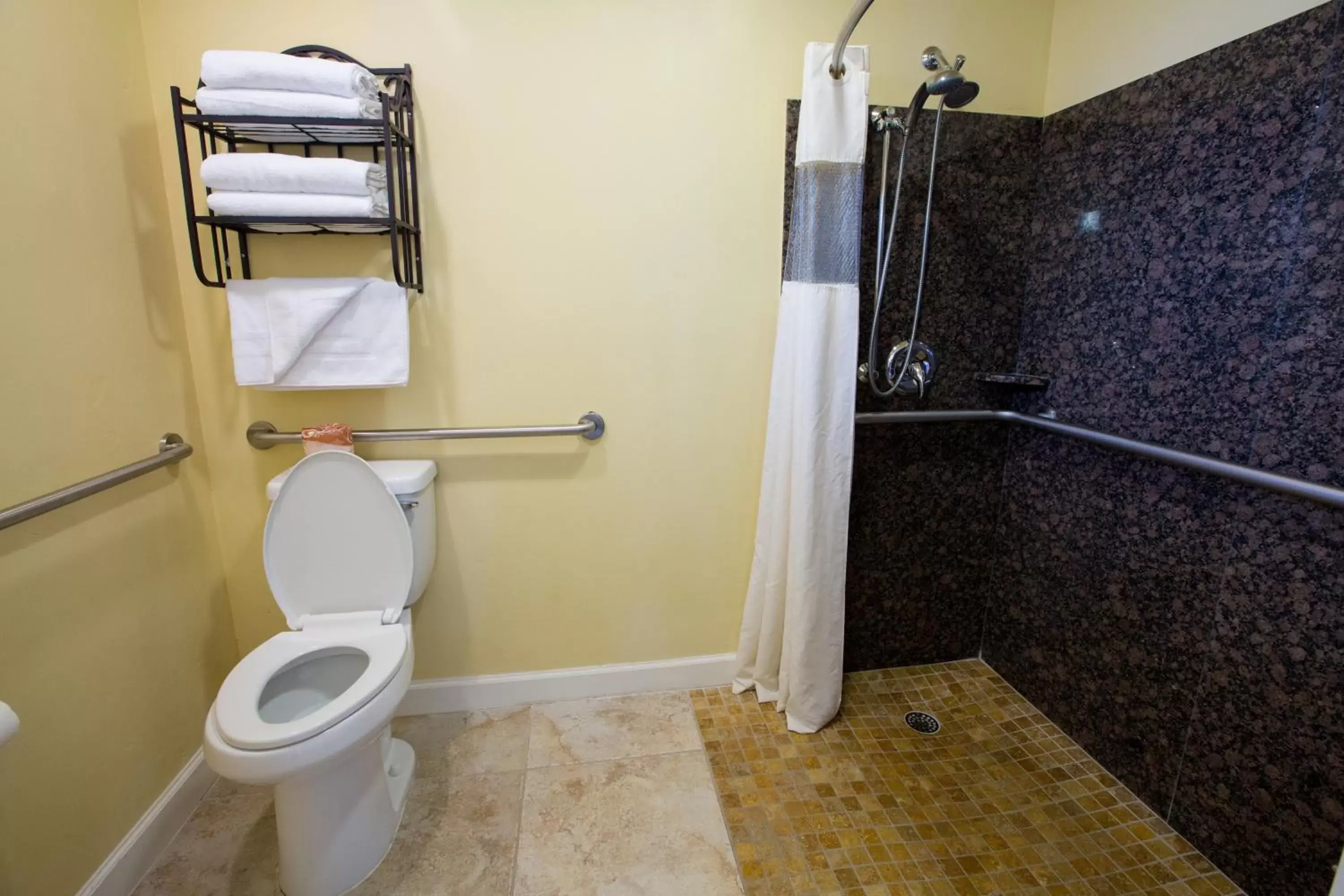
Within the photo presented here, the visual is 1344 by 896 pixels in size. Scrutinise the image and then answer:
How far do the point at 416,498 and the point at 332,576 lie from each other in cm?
29

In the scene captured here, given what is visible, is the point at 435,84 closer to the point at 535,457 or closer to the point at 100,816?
the point at 535,457

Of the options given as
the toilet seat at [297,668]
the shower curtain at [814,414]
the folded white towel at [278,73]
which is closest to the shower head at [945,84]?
the shower curtain at [814,414]

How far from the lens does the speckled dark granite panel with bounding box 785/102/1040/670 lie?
171 centimetres

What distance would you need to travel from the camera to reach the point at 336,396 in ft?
5.25

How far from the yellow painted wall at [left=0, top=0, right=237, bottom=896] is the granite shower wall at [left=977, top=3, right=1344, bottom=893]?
2466 mm

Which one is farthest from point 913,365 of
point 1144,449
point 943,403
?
point 1144,449

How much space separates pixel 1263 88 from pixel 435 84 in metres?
1.90

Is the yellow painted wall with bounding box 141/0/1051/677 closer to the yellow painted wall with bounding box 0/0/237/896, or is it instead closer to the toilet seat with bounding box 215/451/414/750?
the yellow painted wall with bounding box 0/0/237/896

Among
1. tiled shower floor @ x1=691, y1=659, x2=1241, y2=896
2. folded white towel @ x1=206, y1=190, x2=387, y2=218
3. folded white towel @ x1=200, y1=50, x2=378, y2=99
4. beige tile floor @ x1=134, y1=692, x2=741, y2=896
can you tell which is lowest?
beige tile floor @ x1=134, y1=692, x2=741, y2=896

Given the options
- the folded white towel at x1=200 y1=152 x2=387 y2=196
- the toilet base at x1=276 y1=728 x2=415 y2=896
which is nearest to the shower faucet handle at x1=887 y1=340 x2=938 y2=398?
the folded white towel at x1=200 y1=152 x2=387 y2=196

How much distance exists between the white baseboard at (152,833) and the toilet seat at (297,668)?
0.37 m

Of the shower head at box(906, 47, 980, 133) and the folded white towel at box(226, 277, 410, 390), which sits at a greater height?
the shower head at box(906, 47, 980, 133)

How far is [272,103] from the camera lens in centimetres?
125

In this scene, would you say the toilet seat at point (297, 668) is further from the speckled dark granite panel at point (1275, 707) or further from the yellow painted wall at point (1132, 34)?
the yellow painted wall at point (1132, 34)
